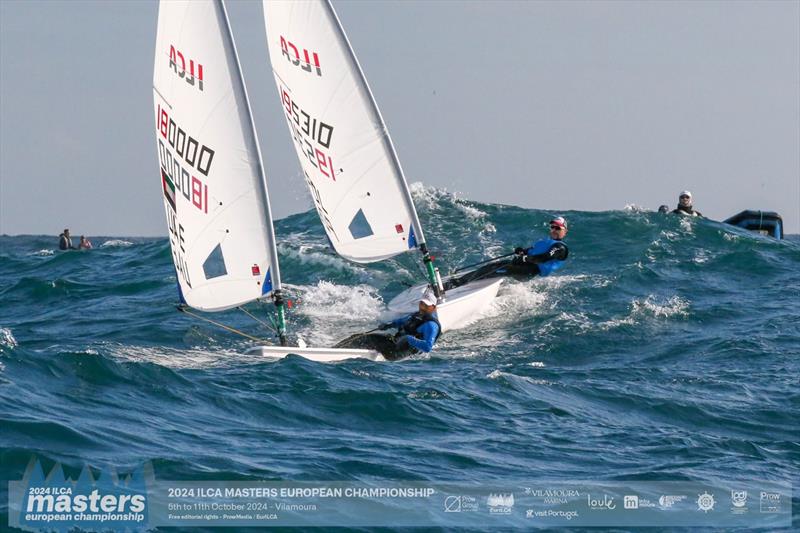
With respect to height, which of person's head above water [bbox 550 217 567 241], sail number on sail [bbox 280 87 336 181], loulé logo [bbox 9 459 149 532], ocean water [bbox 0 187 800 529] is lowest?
loulé logo [bbox 9 459 149 532]

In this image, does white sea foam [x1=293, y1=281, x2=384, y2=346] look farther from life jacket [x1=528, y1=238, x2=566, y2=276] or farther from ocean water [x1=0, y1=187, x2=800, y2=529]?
life jacket [x1=528, y1=238, x2=566, y2=276]

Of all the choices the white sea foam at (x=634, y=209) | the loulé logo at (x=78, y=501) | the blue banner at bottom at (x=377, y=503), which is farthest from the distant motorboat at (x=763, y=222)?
the loulé logo at (x=78, y=501)

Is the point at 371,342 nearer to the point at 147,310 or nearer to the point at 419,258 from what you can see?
the point at 147,310

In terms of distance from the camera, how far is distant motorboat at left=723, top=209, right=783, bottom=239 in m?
27.3

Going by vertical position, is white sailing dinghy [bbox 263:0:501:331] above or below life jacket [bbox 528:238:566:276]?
above

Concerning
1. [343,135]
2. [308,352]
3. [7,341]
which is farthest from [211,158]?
[343,135]

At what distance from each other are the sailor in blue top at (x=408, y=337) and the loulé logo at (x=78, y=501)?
21.8 ft

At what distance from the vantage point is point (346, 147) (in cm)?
1752

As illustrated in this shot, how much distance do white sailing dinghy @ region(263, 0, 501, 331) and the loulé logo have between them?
29.5 feet

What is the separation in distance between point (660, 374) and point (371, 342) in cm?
382

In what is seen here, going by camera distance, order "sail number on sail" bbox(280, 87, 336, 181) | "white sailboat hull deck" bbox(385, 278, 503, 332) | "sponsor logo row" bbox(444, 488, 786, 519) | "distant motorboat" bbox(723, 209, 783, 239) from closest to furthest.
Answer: "sponsor logo row" bbox(444, 488, 786, 519)
"white sailboat hull deck" bbox(385, 278, 503, 332)
"sail number on sail" bbox(280, 87, 336, 181)
"distant motorboat" bbox(723, 209, 783, 239)

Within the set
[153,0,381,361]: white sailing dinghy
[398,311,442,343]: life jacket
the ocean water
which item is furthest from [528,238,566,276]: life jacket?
[153,0,381,361]: white sailing dinghy

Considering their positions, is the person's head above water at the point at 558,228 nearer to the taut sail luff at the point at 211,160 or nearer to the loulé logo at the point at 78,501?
the taut sail luff at the point at 211,160

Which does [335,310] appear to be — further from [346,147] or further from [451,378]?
[451,378]
